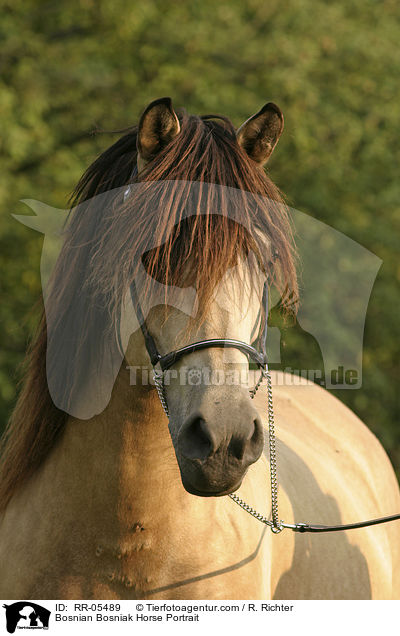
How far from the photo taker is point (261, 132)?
2174 mm

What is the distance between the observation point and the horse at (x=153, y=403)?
1.87 m

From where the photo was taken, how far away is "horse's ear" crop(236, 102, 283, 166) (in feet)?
6.98

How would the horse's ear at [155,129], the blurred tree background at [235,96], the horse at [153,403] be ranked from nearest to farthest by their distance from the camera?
the horse at [153,403] < the horse's ear at [155,129] < the blurred tree background at [235,96]

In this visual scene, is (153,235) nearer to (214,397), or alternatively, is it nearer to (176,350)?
(176,350)

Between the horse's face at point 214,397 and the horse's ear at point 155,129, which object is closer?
the horse's face at point 214,397

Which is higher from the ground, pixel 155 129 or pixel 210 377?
pixel 155 129

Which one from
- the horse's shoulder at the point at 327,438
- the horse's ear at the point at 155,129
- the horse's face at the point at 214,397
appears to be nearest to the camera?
the horse's face at the point at 214,397

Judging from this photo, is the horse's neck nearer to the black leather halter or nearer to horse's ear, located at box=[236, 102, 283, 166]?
the black leather halter

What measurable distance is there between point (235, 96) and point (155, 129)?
19.6ft

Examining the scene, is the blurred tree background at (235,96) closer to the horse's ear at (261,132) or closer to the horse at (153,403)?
the horse at (153,403)

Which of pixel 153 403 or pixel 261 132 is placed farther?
pixel 261 132

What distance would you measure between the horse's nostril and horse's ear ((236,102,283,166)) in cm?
93
